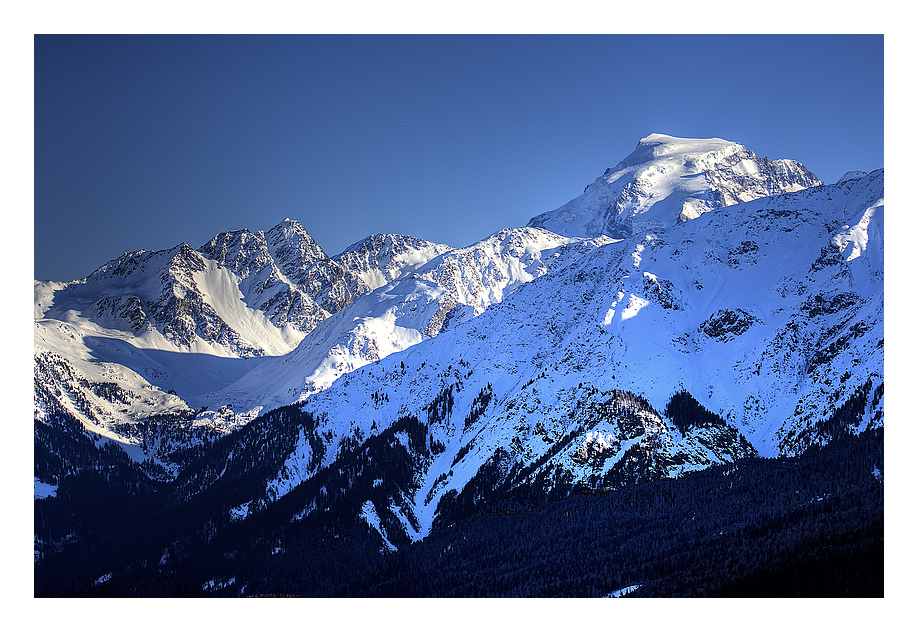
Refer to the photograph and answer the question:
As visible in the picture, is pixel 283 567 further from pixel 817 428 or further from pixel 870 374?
pixel 870 374

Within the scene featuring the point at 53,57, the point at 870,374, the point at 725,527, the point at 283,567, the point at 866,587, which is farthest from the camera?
the point at 870,374

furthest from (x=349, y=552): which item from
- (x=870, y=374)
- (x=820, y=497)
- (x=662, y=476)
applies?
(x=870, y=374)

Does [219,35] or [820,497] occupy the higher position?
[219,35]

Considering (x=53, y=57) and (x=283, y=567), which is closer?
(x=53, y=57)
